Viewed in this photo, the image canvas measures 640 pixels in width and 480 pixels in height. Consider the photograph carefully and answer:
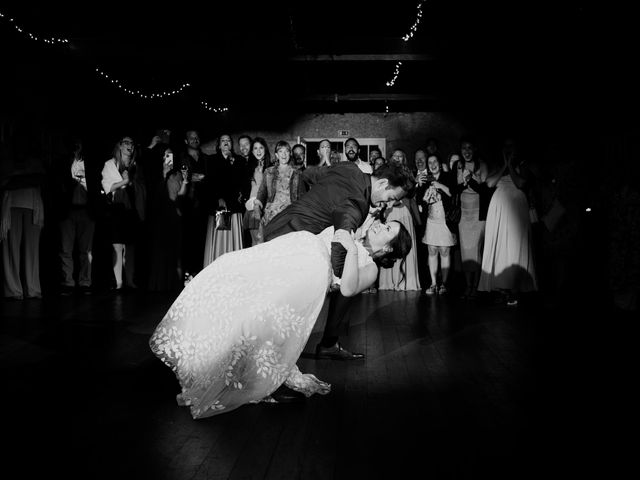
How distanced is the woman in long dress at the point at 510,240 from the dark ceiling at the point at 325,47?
159 cm

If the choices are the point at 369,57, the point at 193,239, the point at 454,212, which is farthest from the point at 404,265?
the point at 369,57

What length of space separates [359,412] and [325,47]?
5.92 m

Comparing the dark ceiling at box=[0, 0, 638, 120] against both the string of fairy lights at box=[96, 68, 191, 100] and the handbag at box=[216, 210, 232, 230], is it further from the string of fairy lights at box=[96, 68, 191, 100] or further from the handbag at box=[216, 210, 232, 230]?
the handbag at box=[216, 210, 232, 230]

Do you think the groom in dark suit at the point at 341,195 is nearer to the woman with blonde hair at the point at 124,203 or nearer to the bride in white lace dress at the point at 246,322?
the bride in white lace dress at the point at 246,322

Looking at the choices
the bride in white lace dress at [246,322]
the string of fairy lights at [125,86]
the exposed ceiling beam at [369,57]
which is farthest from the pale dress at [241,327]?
the exposed ceiling beam at [369,57]

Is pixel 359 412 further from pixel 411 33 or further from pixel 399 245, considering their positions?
pixel 411 33

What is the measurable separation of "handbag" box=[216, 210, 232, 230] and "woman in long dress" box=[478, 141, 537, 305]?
2766mm

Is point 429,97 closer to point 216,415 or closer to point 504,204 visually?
point 504,204

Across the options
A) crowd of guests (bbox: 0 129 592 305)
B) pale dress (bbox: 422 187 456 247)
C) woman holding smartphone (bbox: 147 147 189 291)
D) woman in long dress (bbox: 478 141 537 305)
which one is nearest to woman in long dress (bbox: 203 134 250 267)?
crowd of guests (bbox: 0 129 592 305)

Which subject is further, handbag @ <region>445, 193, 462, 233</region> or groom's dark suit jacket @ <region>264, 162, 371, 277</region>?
handbag @ <region>445, 193, 462, 233</region>

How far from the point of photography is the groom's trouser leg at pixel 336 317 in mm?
4285

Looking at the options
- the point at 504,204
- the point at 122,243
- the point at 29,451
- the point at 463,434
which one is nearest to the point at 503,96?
the point at 504,204

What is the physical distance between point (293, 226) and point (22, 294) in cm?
423

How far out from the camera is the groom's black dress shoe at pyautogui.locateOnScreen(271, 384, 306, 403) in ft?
10.9
